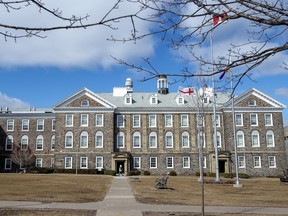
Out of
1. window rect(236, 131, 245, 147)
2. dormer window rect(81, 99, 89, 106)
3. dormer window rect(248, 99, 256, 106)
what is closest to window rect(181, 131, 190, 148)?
window rect(236, 131, 245, 147)

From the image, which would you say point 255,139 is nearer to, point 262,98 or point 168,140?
point 262,98

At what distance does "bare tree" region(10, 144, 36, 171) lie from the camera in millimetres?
60594

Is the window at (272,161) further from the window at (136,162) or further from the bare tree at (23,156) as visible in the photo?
the bare tree at (23,156)

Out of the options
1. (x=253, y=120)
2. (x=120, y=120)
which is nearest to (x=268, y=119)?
(x=253, y=120)

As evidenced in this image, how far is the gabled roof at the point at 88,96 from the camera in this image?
57.2m

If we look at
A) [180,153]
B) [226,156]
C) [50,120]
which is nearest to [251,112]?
[226,156]

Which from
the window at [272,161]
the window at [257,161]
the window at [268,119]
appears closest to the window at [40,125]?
the window at [257,161]

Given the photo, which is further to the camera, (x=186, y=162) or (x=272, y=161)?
(x=272, y=161)

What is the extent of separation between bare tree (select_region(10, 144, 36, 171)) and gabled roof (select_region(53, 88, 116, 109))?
11026 mm

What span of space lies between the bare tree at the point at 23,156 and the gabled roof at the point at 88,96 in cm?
1103

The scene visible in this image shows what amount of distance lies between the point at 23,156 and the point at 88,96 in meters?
15.5

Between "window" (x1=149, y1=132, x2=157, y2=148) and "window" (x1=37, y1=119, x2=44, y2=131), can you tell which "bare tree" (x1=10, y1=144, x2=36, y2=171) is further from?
"window" (x1=149, y1=132, x2=157, y2=148)

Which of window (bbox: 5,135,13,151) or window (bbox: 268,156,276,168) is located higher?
window (bbox: 5,135,13,151)

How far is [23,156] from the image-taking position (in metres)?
61.2
